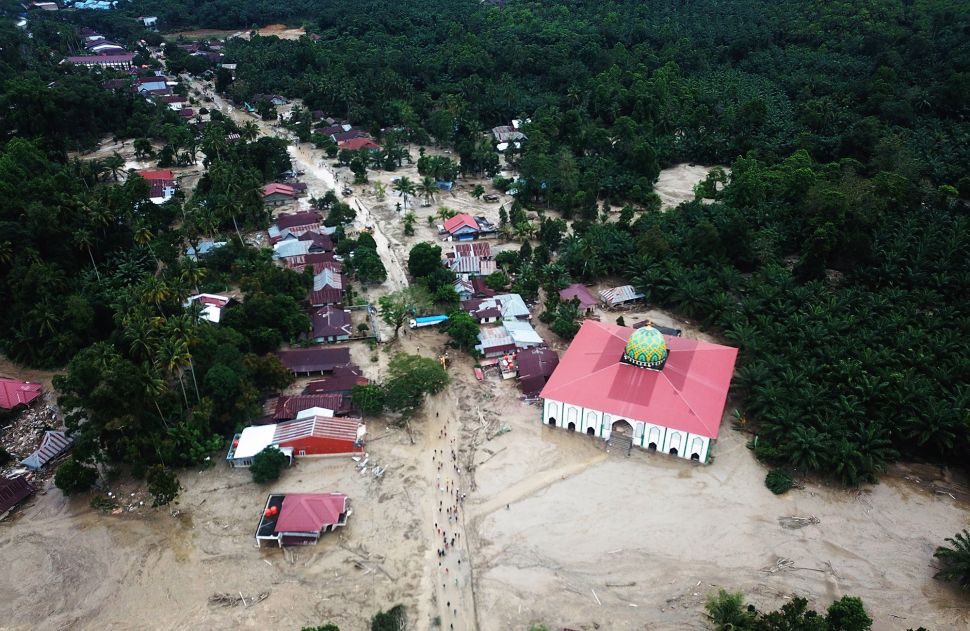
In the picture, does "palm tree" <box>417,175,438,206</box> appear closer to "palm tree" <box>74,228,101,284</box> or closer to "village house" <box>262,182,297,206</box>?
"village house" <box>262,182,297,206</box>

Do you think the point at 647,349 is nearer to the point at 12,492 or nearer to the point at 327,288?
the point at 327,288

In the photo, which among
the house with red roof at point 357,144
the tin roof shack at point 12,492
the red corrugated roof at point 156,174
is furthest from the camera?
the house with red roof at point 357,144

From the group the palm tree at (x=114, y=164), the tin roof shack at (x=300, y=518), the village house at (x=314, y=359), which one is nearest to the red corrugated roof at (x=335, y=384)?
the village house at (x=314, y=359)

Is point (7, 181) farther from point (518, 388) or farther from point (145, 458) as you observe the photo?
point (518, 388)

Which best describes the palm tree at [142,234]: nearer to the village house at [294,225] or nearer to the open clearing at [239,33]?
the village house at [294,225]

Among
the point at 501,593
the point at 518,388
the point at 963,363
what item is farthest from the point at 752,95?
the point at 501,593

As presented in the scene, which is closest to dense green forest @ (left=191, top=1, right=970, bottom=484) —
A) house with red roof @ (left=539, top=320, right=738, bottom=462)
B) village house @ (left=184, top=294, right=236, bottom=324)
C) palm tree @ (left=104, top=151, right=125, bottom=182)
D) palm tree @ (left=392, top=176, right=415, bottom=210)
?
house with red roof @ (left=539, top=320, right=738, bottom=462)
